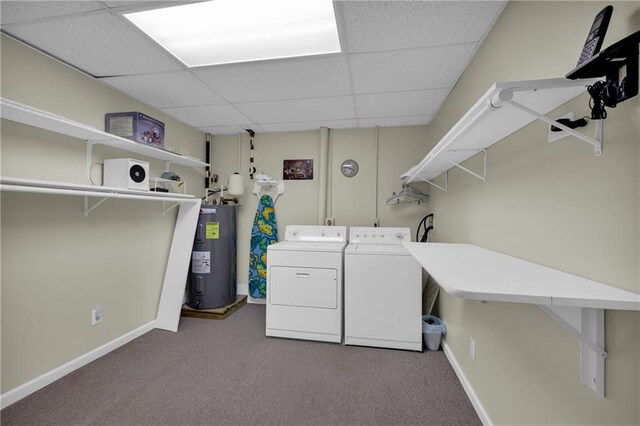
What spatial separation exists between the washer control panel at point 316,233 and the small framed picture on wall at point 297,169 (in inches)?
27.5

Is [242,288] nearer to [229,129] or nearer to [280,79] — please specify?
[229,129]

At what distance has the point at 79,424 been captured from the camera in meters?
1.47

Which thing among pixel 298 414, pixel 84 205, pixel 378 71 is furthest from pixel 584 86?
pixel 84 205

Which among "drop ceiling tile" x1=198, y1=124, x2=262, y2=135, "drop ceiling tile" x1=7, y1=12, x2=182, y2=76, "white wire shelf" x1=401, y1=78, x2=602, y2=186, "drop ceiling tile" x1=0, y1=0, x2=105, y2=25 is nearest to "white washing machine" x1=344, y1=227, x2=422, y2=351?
"white wire shelf" x1=401, y1=78, x2=602, y2=186

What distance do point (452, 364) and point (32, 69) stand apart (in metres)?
3.64

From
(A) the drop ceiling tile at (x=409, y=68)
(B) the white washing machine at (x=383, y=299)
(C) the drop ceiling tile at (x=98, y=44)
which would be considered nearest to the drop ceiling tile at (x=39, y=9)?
(C) the drop ceiling tile at (x=98, y=44)

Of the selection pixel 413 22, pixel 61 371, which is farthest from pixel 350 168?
pixel 61 371

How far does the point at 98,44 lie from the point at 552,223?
103 inches

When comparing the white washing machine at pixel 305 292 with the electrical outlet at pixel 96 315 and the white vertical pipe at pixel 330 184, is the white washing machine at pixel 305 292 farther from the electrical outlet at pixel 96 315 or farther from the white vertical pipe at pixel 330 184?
the electrical outlet at pixel 96 315

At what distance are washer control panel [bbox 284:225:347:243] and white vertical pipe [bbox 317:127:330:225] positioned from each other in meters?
0.21

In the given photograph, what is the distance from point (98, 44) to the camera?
165cm

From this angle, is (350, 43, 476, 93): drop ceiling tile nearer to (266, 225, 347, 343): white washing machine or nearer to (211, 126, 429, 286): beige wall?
(211, 126, 429, 286): beige wall

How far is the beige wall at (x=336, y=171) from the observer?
10.5 ft

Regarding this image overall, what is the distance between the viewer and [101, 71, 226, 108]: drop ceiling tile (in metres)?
2.08
